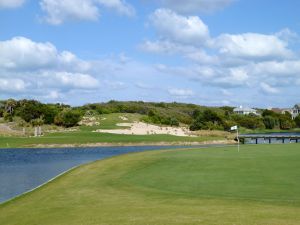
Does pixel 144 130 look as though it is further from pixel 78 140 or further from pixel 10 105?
pixel 10 105

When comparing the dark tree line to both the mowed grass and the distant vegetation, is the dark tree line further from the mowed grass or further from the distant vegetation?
the mowed grass

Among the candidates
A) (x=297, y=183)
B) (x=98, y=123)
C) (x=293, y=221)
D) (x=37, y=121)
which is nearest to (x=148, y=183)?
(x=297, y=183)

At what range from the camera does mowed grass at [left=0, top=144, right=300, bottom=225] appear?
580 inches

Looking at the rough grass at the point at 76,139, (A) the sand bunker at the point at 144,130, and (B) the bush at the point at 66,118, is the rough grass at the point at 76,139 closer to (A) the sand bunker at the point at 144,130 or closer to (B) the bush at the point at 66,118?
(A) the sand bunker at the point at 144,130

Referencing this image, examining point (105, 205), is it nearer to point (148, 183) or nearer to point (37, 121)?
point (148, 183)

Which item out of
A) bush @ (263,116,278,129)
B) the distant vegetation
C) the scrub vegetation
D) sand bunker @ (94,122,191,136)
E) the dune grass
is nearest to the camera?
the dune grass

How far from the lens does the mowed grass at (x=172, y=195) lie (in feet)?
48.3

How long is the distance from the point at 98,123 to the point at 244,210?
92726 millimetres

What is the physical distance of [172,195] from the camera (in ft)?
63.9

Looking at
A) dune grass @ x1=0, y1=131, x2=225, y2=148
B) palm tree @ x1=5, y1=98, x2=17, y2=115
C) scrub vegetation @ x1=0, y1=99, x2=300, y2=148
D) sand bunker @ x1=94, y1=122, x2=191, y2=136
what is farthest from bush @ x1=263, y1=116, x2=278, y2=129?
palm tree @ x1=5, y1=98, x2=17, y2=115

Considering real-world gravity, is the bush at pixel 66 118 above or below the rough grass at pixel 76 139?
above

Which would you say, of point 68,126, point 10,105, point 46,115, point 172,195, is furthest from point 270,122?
point 172,195

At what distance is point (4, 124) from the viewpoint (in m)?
96.1

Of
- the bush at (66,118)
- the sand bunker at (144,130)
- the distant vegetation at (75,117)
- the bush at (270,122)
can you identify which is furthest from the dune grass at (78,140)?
the bush at (270,122)
